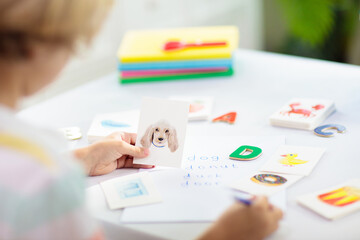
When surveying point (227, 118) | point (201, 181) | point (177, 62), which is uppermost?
point (177, 62)

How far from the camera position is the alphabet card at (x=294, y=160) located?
93cm

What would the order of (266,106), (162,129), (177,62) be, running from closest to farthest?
(162,129) < (266,106) < (177,62)

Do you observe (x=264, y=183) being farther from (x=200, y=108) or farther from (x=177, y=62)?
(x=177, y=62)

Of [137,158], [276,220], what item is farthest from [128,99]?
[276,220]

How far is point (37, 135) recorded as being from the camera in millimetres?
588

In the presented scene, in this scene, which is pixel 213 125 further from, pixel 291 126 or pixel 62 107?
pixel 62 107

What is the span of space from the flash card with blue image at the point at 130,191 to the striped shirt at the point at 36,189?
0.93 ft

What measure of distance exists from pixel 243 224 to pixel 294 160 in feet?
0.93

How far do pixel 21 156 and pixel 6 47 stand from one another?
0.13 meters

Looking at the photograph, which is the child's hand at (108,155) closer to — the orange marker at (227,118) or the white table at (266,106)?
the white table at (266,106)

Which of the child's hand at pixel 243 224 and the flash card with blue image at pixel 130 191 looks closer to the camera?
the child's hand at pixel 243 224

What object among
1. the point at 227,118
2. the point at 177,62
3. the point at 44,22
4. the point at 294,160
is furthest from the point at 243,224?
the point at 177,62

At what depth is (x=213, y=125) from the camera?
3.89ft

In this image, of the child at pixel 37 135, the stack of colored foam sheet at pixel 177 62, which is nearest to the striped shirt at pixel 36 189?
the child at pixel 37 135
